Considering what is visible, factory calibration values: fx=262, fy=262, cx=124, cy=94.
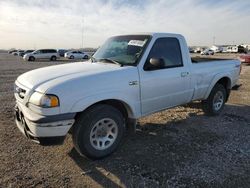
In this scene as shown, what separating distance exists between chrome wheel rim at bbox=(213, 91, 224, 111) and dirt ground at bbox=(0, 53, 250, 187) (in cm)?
84

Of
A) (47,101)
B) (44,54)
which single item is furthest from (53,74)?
(44,54)

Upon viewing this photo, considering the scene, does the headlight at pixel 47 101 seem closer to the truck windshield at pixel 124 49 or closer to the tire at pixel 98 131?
the tire at pixel 98 131

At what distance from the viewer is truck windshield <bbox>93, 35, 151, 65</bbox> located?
456 cm

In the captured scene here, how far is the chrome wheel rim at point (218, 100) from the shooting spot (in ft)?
21.5

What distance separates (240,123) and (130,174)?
354 cm

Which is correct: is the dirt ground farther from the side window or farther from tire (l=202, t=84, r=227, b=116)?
the side window

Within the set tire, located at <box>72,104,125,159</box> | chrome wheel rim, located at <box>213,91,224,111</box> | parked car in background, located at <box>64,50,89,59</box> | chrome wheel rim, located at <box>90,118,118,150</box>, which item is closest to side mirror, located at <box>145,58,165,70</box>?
tire, located at <box>72,104,125,159</box>

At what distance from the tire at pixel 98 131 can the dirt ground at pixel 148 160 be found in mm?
209

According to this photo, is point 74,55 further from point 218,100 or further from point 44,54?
point 218,100

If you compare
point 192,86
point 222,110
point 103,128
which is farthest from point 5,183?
point 222,110

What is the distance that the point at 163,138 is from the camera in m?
5.01

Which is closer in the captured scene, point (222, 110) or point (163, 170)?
point (163, 170)

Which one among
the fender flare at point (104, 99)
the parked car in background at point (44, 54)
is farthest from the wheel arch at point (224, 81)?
the parked car in background at point (44, 54)

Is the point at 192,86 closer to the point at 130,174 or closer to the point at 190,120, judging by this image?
the point at 190,120
